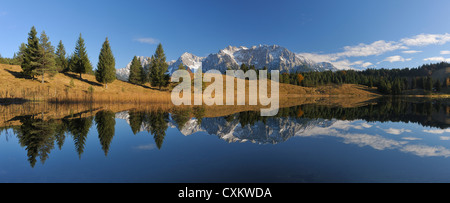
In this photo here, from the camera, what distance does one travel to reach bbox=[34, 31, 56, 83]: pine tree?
52.9m

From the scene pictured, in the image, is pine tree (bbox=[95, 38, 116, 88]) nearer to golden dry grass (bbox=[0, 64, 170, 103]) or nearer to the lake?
golden dry grass (bbox=[0, 64, 170, 103])

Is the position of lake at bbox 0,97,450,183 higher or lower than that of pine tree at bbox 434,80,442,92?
lower

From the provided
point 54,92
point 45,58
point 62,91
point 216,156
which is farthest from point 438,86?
point 45,58

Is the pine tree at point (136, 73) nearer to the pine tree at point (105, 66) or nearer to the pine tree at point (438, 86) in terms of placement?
the pine tree at point (105, 66)

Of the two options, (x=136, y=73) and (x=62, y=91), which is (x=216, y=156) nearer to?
(x=62, y=91)

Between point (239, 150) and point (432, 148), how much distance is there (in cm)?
1122

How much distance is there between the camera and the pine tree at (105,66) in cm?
6394

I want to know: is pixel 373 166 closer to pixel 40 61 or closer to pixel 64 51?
pixel 40 61

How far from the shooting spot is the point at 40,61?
5300cm

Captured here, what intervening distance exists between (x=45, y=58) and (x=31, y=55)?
3850 mm

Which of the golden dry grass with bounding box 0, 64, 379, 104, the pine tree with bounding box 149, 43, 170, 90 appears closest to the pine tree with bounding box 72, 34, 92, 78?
the golden dry grass with bounding box 0, 64, 379, 104

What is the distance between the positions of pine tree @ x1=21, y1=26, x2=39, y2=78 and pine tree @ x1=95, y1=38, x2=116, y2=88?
15.1 meters

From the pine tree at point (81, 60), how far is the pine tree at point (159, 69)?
22953 mm
